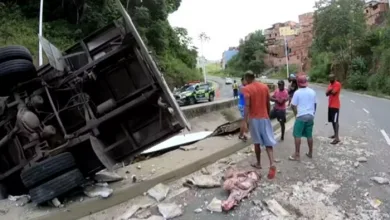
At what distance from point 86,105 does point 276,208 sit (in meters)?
2.99

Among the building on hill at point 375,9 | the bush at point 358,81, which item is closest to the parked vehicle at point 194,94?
the bush at point 358,81

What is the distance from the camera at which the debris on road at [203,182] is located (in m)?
5.70

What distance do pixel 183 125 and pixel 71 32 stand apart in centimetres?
2207

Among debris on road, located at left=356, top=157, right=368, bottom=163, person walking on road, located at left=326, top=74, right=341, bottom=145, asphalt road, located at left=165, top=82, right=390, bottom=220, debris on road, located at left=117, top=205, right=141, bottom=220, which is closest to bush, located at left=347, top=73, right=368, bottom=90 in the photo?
person walking on road, located at left=326, top=74, right=341, bottom=145

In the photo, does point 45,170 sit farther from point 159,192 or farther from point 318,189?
point 318,189

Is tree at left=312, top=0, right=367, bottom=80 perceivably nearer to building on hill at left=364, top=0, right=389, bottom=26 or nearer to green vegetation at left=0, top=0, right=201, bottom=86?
building on hill at left=364, top=0, right=389, bottom=26

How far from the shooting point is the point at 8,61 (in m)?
5.44

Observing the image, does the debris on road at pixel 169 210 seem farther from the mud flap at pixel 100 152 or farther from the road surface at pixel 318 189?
the mud flap at pixel 100 152

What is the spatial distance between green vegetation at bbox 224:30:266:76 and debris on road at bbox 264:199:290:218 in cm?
8142

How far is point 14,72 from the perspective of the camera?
5363 millimetres

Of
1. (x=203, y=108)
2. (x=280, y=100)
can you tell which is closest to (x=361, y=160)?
(x=280, y=100)

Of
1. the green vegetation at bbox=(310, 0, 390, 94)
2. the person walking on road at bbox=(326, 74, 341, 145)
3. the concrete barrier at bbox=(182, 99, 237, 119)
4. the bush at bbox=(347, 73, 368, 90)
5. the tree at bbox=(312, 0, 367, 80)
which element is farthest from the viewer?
the tree at bbox=(312, 0, 367, 80)

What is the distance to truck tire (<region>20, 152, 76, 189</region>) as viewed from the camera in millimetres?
4953

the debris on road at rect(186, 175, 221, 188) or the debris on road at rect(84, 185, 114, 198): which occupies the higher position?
the debris on road at rect(84, 185, 114, 198)
